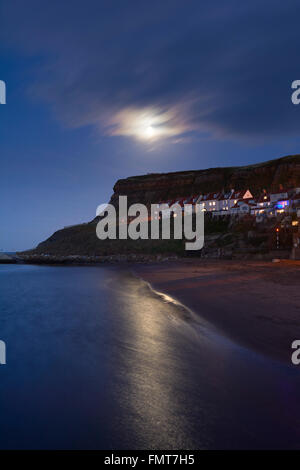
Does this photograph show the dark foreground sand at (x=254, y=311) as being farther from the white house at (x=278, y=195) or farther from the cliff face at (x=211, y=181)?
the cliff face at (x=211, y=181)

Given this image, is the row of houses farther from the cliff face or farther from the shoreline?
the shoreline

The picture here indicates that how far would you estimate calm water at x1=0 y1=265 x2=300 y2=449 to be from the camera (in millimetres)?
4613

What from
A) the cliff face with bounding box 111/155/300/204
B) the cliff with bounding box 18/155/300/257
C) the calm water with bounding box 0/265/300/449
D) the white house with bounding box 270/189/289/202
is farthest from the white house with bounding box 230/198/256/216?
the calm water with bounding box 0/265/300/449

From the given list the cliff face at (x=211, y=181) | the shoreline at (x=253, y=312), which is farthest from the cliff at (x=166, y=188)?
the shoreline at (x=253, y=312)

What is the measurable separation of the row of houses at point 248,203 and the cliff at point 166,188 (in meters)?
13.7

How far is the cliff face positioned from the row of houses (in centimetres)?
2008

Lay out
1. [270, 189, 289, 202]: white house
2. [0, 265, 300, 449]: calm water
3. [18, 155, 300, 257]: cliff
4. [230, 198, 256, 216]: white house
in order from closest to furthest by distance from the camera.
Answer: [0, 265, 300, 449]: calm water
[18, 155, 300, 257]: cliff
[270, 189, 289, 202]: white house
[230, 198, 256, 216]: white house

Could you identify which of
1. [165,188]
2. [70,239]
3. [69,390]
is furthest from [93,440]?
[165,188]

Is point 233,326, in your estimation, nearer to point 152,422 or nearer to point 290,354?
point 290,354

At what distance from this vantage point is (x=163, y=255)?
6131 cm

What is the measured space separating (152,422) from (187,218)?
76616 mm

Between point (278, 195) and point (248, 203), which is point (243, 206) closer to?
point (248, 203)

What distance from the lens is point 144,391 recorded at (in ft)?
20.6

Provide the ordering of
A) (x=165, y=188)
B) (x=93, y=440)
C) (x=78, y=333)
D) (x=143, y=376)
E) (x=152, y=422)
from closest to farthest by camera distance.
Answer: (x=93, y=440) → (x=152, y=422) → (x=143, y=376) → (x=78, y=333) → (x=165, y=188)
